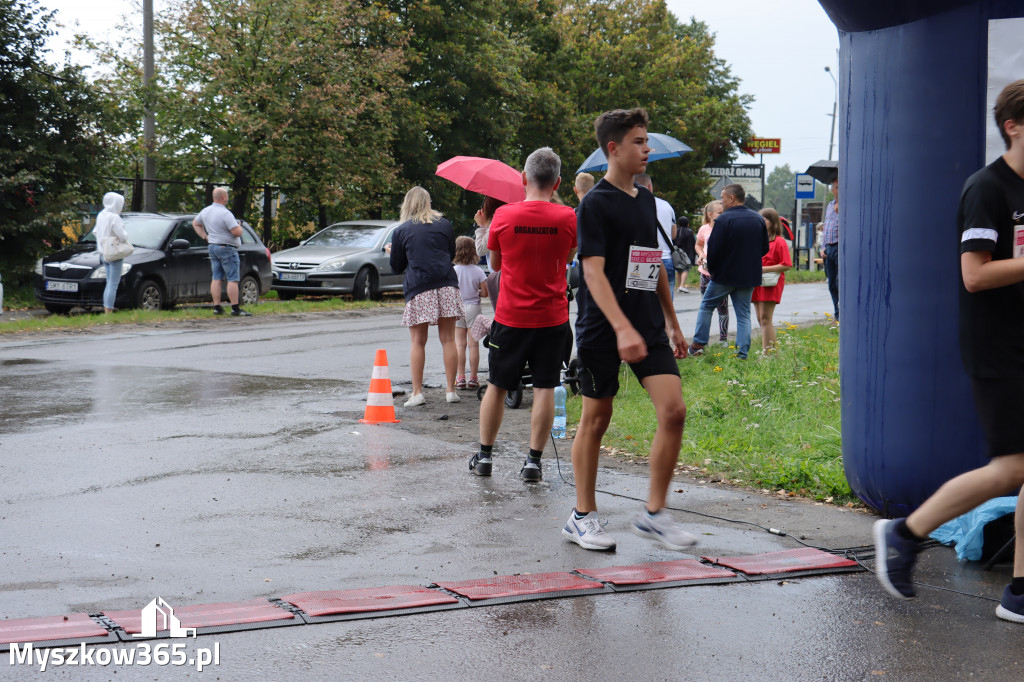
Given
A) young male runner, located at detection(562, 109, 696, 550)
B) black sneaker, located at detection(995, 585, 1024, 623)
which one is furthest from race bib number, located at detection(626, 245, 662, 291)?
black sneaker, located at detection(995, 585, 1024, 623)

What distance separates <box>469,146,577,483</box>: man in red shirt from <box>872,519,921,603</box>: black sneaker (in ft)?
8.44

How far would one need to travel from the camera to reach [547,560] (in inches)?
193

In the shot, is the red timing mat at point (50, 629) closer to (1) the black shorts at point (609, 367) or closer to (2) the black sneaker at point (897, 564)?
(1) the black shorts at point (609, 367)

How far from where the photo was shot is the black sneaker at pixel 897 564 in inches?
161

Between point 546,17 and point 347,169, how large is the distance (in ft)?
65.7

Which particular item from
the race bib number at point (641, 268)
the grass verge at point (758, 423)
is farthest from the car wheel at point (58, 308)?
the race bib number at point (641, 268)

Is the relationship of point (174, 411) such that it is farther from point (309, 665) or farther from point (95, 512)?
point (309, 665)

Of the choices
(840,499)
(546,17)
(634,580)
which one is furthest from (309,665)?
(546,17)

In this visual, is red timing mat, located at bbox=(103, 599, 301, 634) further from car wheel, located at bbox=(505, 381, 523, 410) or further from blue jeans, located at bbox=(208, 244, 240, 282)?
blue jeans, located at bbox=(208, 244, 240, 282)

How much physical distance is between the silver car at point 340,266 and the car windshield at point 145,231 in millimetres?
3006

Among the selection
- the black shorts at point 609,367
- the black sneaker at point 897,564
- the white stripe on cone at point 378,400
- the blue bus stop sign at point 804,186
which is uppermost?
the blue bus stop sign at point 804,186

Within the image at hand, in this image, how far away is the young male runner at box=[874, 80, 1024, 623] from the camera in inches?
153

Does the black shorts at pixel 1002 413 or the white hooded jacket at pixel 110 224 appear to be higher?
the white hooded jacket at pixel 110 224

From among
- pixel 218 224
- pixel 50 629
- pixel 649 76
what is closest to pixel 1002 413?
pixel 50 629
